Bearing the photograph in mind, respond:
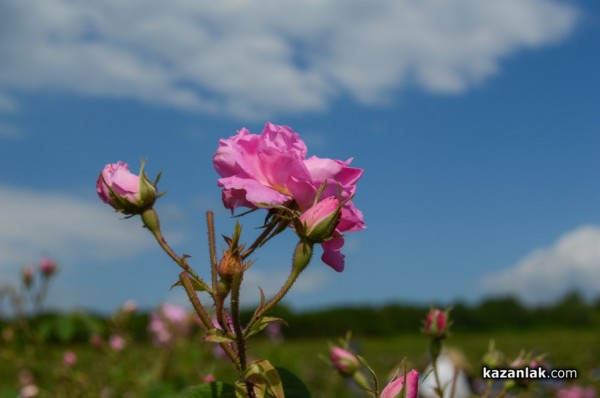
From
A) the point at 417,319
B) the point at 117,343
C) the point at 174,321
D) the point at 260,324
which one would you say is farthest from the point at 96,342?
the point at 417,319

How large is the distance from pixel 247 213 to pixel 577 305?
68.1 ft

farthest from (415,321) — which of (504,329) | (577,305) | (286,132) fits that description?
(286,132)

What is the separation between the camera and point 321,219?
2.32 ft

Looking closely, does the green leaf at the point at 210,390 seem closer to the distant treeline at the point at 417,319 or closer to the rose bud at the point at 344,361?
the rose bud at the point at 344,361

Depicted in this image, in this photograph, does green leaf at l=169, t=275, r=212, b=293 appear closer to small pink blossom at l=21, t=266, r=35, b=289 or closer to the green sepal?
the green sepal

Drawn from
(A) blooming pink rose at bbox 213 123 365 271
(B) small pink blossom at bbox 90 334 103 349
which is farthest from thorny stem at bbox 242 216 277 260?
(B) small pink blossom at bbox 90 334 103 349

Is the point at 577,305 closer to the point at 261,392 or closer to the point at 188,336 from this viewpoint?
the point at 188,336

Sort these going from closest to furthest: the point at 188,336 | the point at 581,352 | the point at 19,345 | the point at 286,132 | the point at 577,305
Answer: the point at 286,132 < the point at 19,345 < the point at 188,336 < the point at 581,352 < the point at 577,305

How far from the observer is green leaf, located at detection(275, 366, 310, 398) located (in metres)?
0.78

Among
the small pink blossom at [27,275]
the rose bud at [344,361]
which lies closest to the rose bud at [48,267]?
the small pink blossom at [27,275]

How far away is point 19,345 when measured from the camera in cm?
264

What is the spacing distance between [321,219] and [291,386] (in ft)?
0.61

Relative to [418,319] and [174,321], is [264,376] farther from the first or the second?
[418,319]

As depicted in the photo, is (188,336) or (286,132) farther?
(188,336)
